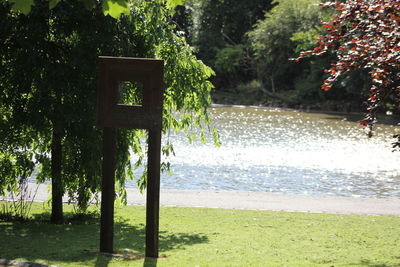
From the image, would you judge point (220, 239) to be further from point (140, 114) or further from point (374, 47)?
point (374, 47)

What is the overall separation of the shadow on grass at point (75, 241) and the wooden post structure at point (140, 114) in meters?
0.62

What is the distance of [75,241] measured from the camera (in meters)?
9.15

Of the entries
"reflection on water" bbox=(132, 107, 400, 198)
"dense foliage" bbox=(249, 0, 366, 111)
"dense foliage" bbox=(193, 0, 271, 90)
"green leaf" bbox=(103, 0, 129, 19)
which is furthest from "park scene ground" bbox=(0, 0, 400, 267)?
"dense foliage" bbox=(193, 0, 271, 90)

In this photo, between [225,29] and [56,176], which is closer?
[56,176]

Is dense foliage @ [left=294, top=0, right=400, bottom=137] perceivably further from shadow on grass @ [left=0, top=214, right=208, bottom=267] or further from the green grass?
shadow on grass @ [left=0, top=214, right=208, bottom=267]

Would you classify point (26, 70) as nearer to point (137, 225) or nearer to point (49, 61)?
point (49, 61)

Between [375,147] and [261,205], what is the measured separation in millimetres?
17422

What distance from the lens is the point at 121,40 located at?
33.6ft

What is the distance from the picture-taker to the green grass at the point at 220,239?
318 inches

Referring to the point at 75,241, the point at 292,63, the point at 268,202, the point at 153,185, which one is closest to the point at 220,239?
the point at 75,241

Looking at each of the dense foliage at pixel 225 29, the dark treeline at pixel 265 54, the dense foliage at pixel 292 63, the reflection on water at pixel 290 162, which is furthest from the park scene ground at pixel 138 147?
the dense foliage at pixel 225 29

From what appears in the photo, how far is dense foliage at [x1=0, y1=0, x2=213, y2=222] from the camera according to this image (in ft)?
32.6

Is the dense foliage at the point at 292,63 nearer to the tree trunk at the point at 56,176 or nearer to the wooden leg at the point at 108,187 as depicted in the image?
the tree trunk at the point at 56,176

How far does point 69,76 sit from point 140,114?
2534 mm
